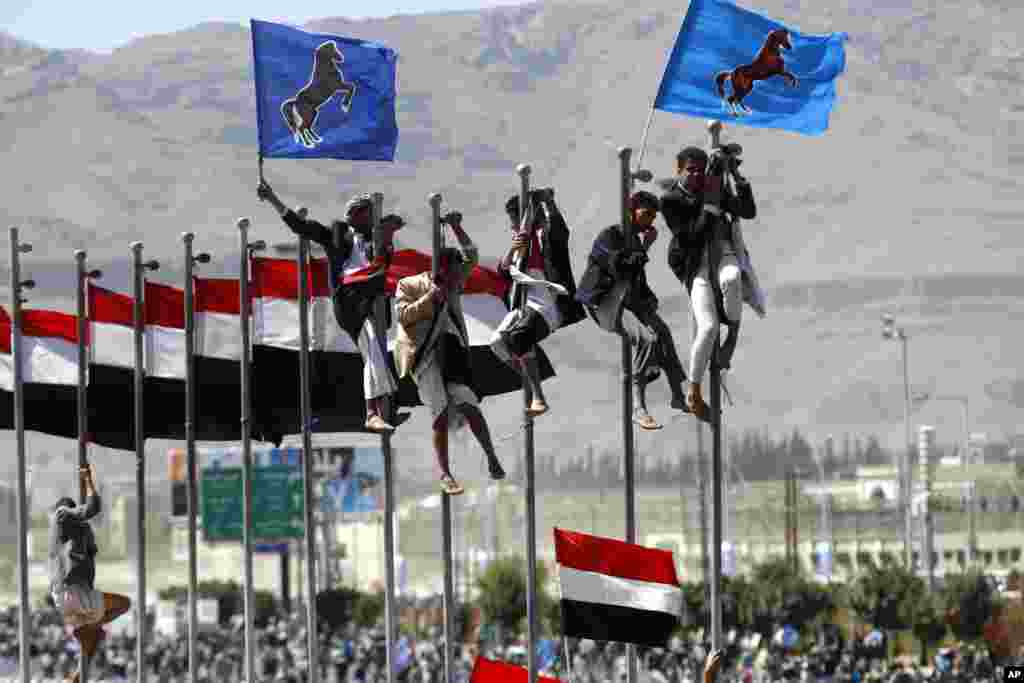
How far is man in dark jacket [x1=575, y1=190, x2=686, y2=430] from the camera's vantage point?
2580 centimetres

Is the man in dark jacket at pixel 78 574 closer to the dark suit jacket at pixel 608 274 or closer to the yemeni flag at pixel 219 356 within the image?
the yemeni flag at pixel 219 356

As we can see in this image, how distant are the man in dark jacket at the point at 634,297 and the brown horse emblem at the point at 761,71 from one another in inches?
46.6

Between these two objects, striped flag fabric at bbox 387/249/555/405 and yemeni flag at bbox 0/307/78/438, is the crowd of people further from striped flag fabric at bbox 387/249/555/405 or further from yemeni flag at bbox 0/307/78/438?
striped flag fabric at bbox 387/249/555/405

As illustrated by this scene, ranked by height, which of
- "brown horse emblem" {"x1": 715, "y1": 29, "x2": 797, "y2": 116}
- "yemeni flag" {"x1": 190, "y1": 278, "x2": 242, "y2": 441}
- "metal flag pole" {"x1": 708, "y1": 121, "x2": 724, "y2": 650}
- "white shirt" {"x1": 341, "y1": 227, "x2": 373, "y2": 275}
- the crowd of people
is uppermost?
"brown horse emblem" {"x1": 715, "y1": 29, "x2": 797, "y2": 116}

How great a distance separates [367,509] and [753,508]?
28.9m

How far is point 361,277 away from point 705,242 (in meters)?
4.04

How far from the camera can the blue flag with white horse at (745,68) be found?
25.7 meters

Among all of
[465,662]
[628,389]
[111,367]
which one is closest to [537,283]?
[628,389]

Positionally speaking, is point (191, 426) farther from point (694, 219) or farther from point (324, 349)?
point (694, 219)

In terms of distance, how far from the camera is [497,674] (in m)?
27.3

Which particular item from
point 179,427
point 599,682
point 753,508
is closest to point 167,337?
point 179,427

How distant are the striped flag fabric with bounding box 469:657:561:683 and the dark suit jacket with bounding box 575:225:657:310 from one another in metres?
3.65

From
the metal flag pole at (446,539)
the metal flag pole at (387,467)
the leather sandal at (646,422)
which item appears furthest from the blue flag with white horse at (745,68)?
the metal flag pole at (387,467)

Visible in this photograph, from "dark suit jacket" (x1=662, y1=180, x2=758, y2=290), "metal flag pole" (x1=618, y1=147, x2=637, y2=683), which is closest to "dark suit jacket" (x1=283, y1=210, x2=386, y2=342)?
"metal flag pole" (x1=618, y1=147, x2=637, y2=683)
